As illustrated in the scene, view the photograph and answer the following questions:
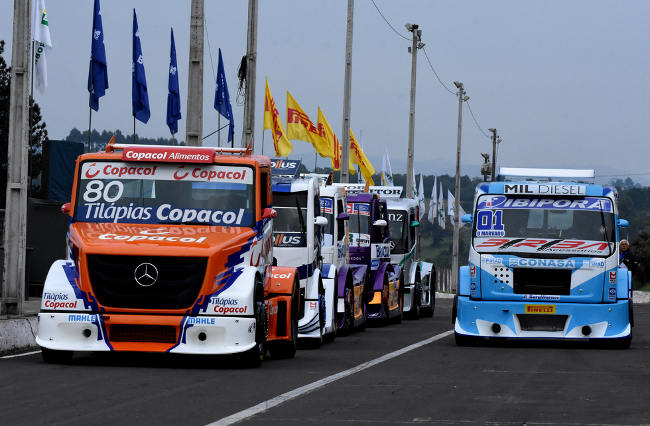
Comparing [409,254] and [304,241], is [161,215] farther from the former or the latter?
[409,254]

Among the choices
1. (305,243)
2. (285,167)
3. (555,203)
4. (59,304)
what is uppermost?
(285,167)

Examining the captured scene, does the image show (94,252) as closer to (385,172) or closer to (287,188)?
(287,188)

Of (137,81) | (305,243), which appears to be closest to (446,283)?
(137,81)

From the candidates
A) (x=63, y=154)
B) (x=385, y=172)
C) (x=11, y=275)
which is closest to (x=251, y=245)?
(x=11, y=275)

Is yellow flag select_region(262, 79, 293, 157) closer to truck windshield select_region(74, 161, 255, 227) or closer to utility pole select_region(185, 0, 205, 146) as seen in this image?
utility pole select_region(185, 0, 205, 146)

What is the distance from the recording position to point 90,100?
134ft

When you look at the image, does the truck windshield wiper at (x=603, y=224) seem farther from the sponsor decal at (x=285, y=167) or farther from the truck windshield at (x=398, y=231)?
the truck windshield at (x=398, y=231)

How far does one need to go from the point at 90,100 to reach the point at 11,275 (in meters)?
21.2

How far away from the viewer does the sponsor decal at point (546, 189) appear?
21.4 m

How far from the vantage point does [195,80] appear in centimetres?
2586

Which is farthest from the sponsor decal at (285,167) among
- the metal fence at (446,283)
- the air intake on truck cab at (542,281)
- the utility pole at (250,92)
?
the metal fence at (446,283)

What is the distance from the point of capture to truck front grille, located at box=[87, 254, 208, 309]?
49.3 ft

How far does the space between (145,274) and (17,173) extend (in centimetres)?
633

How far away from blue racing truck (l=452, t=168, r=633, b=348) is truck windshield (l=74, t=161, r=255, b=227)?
5.99 m
